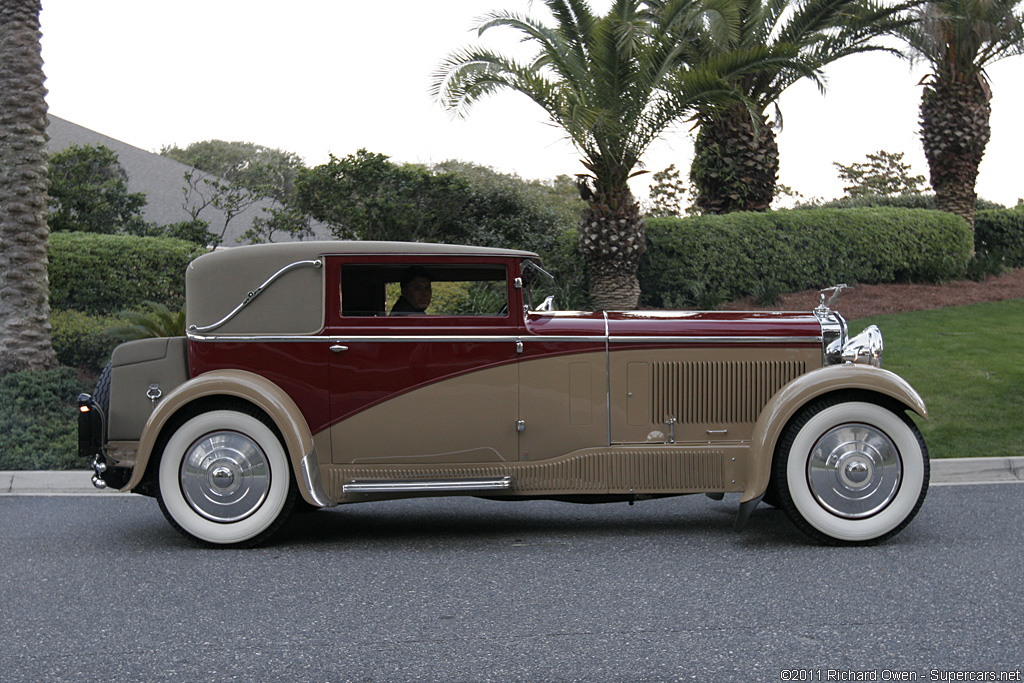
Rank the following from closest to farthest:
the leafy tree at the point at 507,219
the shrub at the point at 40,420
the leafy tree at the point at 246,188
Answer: the shrub at the point at 40,420 < the leafy tree at the point at 246,188 < the leafy tree at the point at 507,219

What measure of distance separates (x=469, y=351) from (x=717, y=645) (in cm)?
237

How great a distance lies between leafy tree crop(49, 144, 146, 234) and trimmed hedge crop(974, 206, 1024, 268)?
19.5m

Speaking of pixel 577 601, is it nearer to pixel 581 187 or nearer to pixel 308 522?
pixel 308 522

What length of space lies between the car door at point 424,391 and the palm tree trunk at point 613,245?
9403mm

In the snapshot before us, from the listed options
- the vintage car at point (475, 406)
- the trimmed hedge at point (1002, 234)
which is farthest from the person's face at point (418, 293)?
the trimmed hedge at point (1002, 234)

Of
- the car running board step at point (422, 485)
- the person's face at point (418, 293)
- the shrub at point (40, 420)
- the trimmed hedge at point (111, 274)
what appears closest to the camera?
the car running board step at point (422, 485)

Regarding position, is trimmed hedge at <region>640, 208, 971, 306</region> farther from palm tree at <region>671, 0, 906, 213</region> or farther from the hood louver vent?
the hood louver vent

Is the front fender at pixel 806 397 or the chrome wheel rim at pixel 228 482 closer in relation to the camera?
the front fender at pixel 806 397

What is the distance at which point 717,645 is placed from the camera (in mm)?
3557

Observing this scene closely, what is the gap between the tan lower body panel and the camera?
533 cm

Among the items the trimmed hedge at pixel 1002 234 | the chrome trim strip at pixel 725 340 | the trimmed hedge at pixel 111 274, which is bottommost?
the chrome trim strip at pixel 725 340

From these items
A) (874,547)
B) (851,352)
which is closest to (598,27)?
(851,352)

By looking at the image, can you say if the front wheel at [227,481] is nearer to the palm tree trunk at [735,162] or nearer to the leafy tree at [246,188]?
the leafy tree at [246,188]

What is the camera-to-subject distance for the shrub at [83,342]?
452 inches
